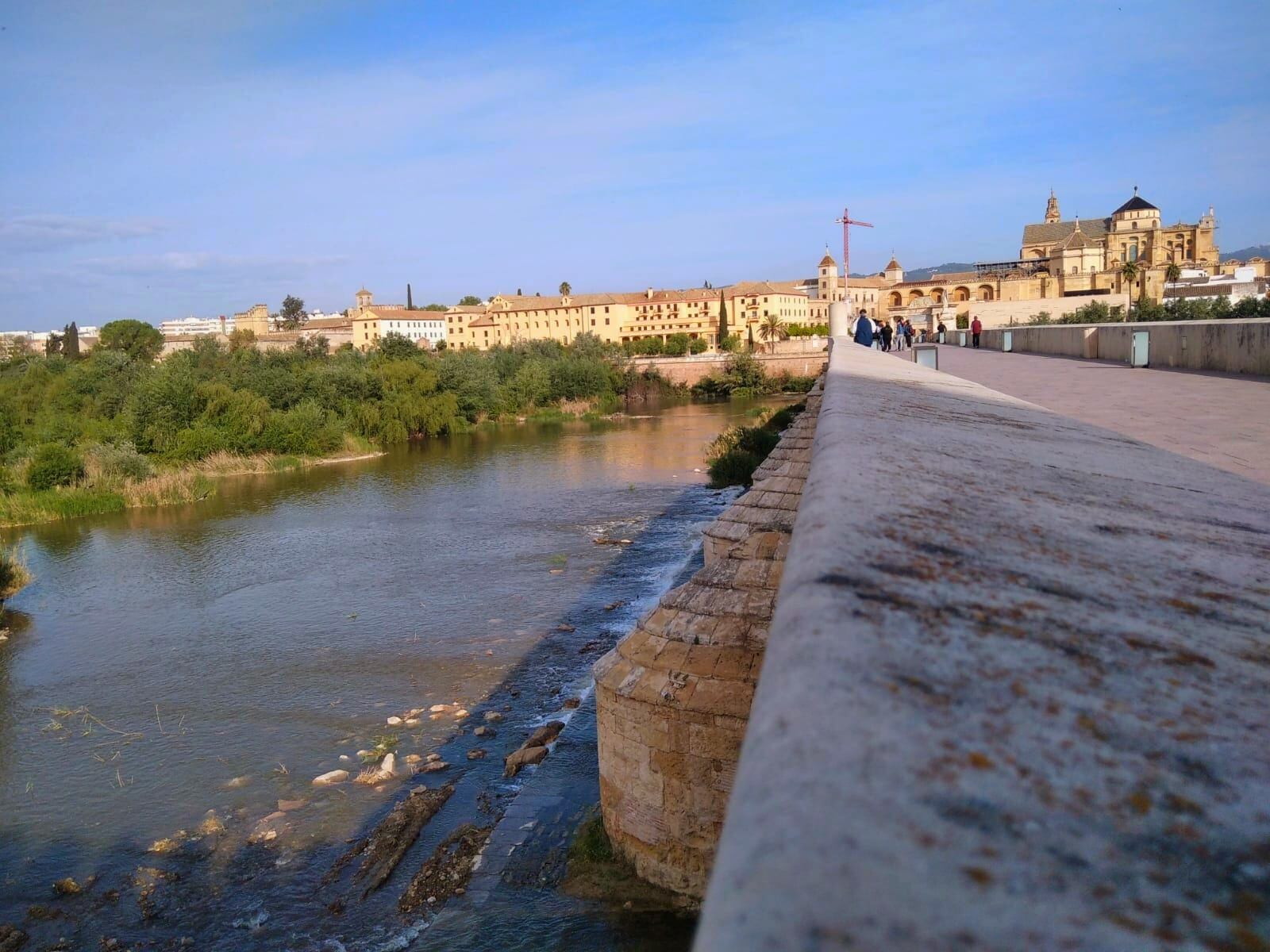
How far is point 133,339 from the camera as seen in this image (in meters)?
68.6

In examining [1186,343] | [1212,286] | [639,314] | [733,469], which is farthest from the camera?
[639,314]

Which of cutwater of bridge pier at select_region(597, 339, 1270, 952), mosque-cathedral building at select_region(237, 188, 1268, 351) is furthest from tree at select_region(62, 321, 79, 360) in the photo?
cutwater of bridge pier at select_region(597, 339, 1270, 952)

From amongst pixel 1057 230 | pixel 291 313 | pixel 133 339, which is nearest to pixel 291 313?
pixel 291 313

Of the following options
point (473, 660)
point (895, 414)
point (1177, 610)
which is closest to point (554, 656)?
point (473, 660)

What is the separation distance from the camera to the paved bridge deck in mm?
5121

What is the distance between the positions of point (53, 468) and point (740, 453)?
19158 mm

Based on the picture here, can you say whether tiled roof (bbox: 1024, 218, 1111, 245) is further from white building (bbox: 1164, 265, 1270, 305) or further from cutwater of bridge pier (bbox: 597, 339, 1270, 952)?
cutwater of bridge pier (bbox: 597, 339, 1270, 952)

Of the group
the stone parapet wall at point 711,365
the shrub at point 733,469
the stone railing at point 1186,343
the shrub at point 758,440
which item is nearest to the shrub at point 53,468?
the shrub at point 733,469

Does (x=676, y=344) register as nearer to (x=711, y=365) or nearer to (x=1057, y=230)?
(x=711, y=365)

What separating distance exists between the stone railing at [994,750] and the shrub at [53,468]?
29.3 m

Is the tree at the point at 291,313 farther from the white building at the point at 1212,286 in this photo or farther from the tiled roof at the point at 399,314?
the white building at the point at 1212,286

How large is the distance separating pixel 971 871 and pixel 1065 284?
69.9 metres

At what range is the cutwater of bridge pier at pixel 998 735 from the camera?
0.55 m

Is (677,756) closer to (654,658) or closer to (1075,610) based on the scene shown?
(654,658)
